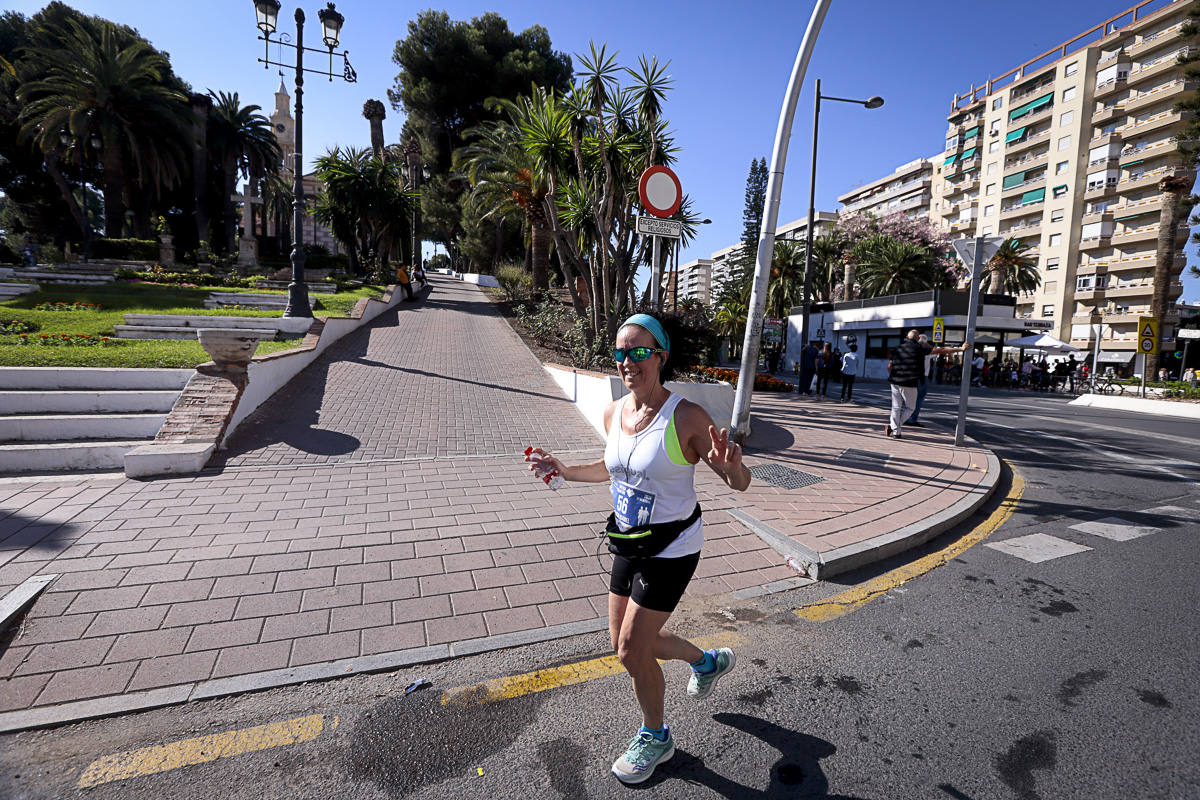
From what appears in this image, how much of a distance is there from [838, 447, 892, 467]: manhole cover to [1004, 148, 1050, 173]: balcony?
2231 inches

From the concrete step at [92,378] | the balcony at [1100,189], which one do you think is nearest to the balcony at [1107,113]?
the balcony at [1100,189]

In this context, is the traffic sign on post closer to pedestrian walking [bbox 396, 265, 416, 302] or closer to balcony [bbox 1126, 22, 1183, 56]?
pedestrian walking [bbox 396, 265, 416, 302]

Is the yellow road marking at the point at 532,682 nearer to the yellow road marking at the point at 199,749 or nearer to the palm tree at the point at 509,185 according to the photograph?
the yellow road marking at the point at 199,749

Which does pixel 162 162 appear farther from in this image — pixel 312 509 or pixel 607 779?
pixel 607 779

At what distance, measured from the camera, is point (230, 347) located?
7.14 metres

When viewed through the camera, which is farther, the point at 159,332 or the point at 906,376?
the point at 159,332

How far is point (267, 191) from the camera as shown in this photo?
47.8 m

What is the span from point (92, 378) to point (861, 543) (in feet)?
30.4

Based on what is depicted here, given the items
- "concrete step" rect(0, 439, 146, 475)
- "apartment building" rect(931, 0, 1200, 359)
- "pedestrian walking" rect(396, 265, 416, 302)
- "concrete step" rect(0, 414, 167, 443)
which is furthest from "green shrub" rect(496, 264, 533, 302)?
"apartment building" rect(931, 0, 1200, 359)

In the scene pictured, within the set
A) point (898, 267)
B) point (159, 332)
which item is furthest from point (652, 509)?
point (898, 267)

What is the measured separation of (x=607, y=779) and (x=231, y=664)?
6.62 ft

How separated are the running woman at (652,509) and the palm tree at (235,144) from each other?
5042cm

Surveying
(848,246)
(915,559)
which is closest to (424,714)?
(915,559)

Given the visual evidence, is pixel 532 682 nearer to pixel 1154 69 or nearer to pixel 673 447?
pixel 673 447
